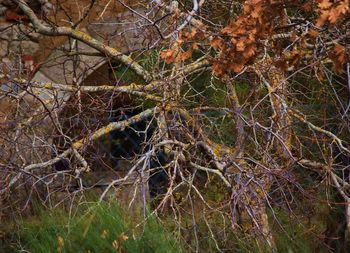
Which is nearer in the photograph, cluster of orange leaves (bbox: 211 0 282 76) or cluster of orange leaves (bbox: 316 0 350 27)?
cluster of orange leaves (bbox: 316 0 350 27)

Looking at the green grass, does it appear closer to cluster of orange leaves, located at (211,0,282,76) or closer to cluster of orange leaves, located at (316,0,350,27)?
cluster of orange leaves, located at (211,0,282,76)

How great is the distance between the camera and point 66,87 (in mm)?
5234

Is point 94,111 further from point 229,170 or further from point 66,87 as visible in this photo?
point 229,170

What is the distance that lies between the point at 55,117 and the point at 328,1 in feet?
8.40

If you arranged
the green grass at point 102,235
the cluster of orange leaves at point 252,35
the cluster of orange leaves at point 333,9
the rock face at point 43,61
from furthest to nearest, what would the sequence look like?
→ the rock face at point 43,61, the green grass at point 102,235, the cluster of orange leaves at point 252,35, the cluster of orange leaves at point 333,9

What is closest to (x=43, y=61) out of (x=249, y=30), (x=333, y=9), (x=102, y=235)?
(x=102, y=235)

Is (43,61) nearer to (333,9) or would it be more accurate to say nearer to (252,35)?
(252,35)

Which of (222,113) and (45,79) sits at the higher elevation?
(45,79)

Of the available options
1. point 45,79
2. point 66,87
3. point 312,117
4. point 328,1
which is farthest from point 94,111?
point 328,1

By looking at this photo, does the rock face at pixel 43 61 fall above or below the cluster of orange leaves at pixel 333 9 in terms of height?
above

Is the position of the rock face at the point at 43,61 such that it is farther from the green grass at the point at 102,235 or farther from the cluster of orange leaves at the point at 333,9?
the cluster of orange leaves at the point at 333,9

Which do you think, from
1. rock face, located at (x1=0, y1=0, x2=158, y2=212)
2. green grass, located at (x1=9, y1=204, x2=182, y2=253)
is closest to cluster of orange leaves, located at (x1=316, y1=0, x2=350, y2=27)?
green grass, located at (x1=9, y1=204, x2=182, y2=253)

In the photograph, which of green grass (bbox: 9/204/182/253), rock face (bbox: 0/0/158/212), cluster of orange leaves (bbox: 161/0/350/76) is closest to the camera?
cluster of orange leaves (bbox: 161/0/350/76)

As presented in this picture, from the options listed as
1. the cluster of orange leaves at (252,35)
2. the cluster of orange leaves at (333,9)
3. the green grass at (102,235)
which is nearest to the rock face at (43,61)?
the green grass at (102,235)
